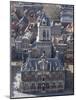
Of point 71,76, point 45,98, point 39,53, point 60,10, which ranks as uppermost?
point 60,10

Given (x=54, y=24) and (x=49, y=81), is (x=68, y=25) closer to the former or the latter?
(x=54, y=24)

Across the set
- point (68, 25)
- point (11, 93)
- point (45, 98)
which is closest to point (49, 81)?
point (45, 98)

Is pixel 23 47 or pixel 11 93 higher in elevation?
pixel 23 47

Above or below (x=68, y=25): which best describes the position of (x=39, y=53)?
below
